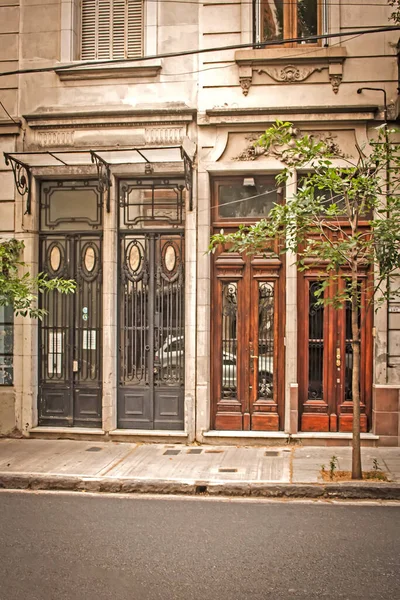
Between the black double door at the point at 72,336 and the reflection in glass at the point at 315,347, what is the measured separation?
11.8ft

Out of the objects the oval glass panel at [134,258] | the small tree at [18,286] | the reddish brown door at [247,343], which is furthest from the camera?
the oval glass panel at [134,258]

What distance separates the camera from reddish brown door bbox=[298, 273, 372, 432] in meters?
11.3

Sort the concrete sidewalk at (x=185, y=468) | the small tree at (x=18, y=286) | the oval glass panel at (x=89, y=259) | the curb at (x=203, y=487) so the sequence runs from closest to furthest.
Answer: the curb at (x=203, y=487) < the concrete sidewalk at (x=185, y=468) < the small tree at (x=18, y=286) < the oval glass panel at (x=89, y=259)

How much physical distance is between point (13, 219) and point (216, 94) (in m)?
4.09

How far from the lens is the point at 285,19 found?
1167 centimetres

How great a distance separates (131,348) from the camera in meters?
11.8

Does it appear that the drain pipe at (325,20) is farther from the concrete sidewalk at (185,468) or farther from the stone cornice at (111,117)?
the concrete sidewalk at (185,468)

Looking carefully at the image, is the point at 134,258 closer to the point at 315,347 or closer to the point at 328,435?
the point at 315,347

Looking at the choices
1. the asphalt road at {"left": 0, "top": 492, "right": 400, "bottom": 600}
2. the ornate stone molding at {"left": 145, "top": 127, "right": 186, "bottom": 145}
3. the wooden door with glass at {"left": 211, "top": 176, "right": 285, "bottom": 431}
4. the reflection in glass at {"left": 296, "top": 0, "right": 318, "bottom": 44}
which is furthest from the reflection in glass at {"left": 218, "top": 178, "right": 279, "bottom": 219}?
the asphalt road at {"left": 0, "top": 492, "right": 400, "bottom": 600}

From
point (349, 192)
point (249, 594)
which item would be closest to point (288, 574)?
point (249, 594)

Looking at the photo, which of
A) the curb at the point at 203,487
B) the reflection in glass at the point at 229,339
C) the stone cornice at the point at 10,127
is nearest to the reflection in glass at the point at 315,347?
the reflection in glass at the point at 229,339

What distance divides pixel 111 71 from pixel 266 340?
5.29 metres

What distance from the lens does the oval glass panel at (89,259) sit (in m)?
12.0

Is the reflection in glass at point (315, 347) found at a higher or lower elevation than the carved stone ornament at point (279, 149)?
lower
